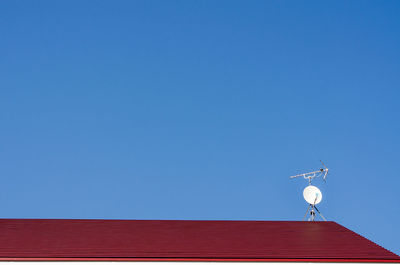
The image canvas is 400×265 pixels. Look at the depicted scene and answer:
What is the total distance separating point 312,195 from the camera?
15750 millimetres

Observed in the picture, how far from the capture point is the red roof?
10553 millimetres

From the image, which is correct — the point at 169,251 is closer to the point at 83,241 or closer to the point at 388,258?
the point at 83,241

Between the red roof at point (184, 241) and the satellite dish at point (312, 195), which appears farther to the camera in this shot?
the satellite dish at point (312, 195)

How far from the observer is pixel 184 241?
39.0 ft

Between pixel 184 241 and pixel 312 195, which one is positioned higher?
pixel 312 195

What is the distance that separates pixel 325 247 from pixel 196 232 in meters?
3.56

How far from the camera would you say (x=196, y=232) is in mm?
13125

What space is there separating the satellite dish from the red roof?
1.27 meters

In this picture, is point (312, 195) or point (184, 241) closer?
point (184, 241)

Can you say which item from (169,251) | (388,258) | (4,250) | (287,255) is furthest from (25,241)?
(388,258)

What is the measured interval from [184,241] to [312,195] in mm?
5732

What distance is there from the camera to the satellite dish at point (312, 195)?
15.7 meters

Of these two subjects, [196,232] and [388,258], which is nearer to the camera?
[388,258]

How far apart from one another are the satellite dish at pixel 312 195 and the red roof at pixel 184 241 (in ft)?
4.17
